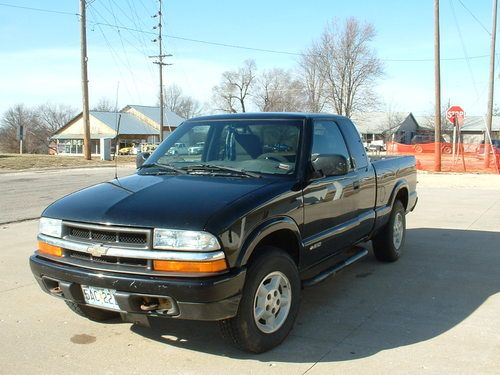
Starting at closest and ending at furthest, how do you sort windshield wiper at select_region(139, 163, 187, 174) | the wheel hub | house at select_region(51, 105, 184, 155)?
the wheel hub
windshield wiper at select_region(139, 163, 187, 174)
house at select_region(51, 105, 184, 155)

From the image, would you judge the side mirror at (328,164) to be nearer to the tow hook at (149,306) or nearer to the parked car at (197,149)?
the parked car at (197,149)

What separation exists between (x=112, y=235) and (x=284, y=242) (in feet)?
4.58

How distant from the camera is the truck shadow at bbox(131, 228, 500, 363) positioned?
155 inches

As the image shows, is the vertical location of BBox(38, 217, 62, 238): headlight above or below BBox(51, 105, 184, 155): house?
below

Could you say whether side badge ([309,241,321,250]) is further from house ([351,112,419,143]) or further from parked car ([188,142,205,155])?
house ([351,112,419,143])

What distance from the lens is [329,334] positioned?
13.8 feet

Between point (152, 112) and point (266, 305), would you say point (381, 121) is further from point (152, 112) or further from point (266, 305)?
point (266, 305)

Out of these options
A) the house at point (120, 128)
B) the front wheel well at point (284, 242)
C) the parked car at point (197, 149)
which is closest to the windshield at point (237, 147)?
the parked car at point (197, 149)

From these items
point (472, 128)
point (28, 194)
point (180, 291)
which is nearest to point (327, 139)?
point (180, 291)

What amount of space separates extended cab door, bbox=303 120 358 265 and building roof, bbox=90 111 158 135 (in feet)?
223

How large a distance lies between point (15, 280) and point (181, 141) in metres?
2.56

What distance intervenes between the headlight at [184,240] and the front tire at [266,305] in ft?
1.44

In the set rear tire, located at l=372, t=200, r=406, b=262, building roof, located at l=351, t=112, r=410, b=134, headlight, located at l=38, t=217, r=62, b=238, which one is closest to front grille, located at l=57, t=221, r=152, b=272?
headlight, located at l=38, t=217, r=62, b=238

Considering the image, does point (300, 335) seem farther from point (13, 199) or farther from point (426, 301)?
point (13, 199)
